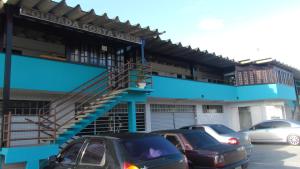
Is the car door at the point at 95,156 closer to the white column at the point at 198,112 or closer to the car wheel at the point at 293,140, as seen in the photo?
the car wheel at the point at 293,140

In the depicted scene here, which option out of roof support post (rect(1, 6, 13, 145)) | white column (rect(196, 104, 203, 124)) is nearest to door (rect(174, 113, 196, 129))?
white column (rect(196, 104, 203, 124))

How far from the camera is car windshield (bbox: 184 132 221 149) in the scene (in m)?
7.84

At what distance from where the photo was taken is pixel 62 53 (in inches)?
558

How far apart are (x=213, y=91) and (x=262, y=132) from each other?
391 centimetres

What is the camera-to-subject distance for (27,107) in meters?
12.1

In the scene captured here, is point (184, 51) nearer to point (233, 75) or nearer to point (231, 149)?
point (233, 75)

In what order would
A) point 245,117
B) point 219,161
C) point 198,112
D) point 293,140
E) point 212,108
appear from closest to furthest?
point 219,161, point 293,140, point 198,112, point 212,108, point 245,117

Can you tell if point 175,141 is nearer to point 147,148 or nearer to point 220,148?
point 220,148

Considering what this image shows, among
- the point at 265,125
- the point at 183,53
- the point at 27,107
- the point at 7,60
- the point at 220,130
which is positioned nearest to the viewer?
the point at 7,60

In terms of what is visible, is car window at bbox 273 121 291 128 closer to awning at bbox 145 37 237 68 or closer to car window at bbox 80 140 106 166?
awning at bbox 145 37 237 68

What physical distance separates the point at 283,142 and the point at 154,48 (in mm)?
8919

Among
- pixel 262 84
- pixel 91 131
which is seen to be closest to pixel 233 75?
pixel 262 84

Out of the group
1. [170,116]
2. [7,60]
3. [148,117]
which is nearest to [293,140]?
[170,116]

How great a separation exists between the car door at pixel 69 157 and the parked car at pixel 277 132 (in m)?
13.6
